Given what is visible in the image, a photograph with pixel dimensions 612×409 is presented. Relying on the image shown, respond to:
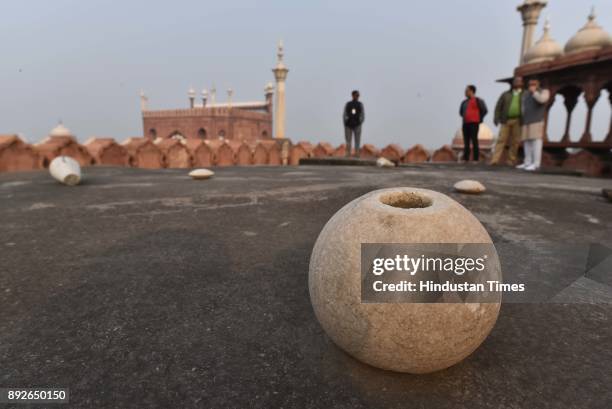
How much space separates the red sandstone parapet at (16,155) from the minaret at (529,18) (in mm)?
21351

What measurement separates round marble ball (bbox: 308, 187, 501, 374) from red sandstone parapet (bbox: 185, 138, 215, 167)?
15.5m

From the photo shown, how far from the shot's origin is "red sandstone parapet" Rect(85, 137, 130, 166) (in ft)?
41.2

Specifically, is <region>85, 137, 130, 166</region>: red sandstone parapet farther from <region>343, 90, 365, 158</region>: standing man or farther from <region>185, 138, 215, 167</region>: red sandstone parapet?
<region>343, 90, 365, 158</region>: standing man

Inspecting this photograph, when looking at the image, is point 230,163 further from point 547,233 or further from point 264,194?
point 547,233

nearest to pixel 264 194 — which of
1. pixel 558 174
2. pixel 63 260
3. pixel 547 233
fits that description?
pixel 63 260

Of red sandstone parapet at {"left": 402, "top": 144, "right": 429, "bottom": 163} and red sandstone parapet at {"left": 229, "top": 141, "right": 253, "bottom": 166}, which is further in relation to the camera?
red sandstone parapet at {"left": 402, "top": 144, "right": 429, "bottom": 163}

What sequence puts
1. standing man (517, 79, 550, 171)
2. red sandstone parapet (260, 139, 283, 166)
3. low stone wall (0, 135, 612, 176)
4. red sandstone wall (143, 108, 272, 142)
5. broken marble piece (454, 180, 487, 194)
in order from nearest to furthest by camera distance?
broken marble piece (454, 180, 487, 194)
standing man (517, 79, 550, 171)
low stone wall (0, 135, 612, 176)
red sandstone parapet (260, 139, 283, 166)
red sandstone wall (143, 108, 272, 142)

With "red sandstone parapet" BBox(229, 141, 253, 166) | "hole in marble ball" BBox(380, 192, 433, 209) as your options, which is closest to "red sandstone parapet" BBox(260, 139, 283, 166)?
"red sandstone parapet" BBox(229, 141, 253, 166)

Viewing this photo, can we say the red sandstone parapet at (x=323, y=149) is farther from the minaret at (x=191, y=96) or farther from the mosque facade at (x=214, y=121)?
the minaret at (x=191, y=96)

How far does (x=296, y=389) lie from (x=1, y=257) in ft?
9.97

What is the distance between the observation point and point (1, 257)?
3049 millimetres

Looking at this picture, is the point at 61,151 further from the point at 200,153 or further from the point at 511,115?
the point at 511,115

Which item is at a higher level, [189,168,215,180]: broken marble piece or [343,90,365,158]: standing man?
[343,90,365,158]: standing man

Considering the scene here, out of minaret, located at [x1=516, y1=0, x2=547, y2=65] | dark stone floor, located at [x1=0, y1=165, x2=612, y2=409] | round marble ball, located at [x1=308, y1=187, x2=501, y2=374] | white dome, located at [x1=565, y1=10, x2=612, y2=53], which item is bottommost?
dark stone floor, located at [x1=0, y1=165, x2=612, y2=409]
